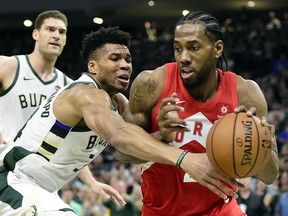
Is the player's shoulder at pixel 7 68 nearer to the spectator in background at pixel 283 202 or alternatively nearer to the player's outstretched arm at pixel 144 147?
the player's outstretched arm at pixel 144 147

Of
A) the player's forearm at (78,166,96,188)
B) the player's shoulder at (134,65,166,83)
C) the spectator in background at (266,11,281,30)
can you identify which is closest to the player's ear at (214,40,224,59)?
the player's shoulder at (134,65,166,83)

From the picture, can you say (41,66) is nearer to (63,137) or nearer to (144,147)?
(63,137)

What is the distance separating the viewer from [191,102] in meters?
4.45

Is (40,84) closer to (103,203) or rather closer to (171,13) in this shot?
(103,203)

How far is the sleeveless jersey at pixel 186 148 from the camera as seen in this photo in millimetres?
4418

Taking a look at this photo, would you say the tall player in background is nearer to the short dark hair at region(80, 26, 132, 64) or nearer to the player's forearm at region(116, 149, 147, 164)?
the short dark hair at region(80, 26, 132, 64)

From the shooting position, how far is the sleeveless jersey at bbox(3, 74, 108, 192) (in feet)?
15.4

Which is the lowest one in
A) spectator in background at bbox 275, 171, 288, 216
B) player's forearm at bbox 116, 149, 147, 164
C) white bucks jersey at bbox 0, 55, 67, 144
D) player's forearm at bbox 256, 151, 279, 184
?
spectator in background at bbox 275, 171, 288, 216

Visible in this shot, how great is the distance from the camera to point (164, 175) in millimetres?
4539

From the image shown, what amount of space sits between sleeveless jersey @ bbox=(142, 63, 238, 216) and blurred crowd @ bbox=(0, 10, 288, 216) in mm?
4575

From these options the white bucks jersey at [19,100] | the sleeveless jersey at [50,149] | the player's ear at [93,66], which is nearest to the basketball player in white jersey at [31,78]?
the white bucks jersey at [19,100]

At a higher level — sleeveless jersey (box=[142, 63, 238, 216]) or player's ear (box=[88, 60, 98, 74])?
player's ear (box=[88, 60, 98, 74])

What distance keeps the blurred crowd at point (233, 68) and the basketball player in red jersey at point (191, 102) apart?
180 inches

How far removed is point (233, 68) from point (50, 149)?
48.6 feet
